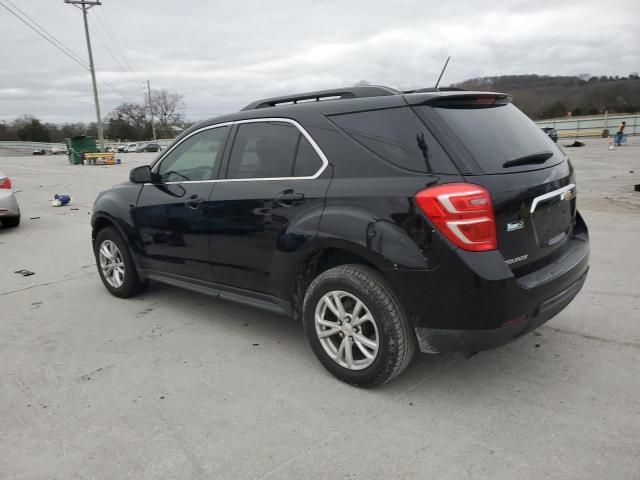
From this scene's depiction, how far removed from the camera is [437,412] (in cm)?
284

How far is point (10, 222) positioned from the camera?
9398mm

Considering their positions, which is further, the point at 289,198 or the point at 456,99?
the point at 289,198

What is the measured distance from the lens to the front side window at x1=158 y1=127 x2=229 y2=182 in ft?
13.0

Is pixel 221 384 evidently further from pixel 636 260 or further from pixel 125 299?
pixel 636 260

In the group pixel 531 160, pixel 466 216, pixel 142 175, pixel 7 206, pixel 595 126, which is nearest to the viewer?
pixel 466 216

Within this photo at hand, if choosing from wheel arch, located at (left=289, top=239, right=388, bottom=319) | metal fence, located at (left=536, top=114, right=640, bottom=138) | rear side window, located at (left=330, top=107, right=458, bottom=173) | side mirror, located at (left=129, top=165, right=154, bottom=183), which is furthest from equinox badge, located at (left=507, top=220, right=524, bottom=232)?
metal fence, located at (left=536, top=114, right=640, bottom=138)

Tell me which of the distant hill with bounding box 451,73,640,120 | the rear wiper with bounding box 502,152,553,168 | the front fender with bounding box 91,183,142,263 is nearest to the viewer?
the rear wiper with bounding box 502,152,553,168

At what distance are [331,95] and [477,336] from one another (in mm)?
1873

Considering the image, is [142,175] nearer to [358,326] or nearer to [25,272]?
[358,326]

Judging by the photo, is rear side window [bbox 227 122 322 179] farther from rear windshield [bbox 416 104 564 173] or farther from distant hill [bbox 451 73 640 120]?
distant hill [bbox 451 73 640 120]

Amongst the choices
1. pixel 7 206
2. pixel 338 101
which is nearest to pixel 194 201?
pixel 338 101

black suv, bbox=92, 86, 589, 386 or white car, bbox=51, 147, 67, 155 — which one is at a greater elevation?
white car, bbox=51, 147, 67, 155

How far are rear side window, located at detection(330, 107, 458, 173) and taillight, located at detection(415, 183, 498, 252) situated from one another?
0.50 ft

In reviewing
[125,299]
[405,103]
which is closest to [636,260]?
[405,103]
